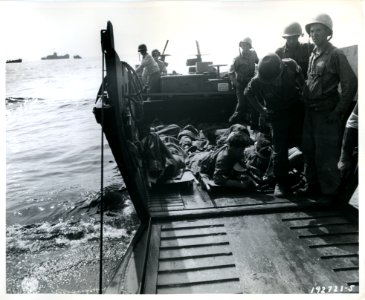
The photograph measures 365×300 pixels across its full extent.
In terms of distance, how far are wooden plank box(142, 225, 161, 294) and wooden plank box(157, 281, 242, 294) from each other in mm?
72

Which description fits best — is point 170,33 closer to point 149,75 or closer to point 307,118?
point 307,118

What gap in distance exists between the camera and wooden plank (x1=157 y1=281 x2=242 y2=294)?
252 cm

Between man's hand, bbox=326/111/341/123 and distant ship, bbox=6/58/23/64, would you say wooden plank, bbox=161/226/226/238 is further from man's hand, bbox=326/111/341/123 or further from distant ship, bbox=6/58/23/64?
distant ship, bbox=6/58/23/64

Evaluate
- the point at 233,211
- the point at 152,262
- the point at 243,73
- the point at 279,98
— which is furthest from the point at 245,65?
the point at 152,262

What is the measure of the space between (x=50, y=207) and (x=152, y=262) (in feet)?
17.4

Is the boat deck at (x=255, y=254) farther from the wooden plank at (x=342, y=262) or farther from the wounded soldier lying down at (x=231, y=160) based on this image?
the wounded soldier lying down at (x=231, y=160)

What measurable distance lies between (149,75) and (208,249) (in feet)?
19.8

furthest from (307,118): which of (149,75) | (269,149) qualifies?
(149,75)

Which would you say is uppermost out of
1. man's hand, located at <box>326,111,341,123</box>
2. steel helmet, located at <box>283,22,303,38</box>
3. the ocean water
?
steel helmet, located at <box>283,22,303,38</box>

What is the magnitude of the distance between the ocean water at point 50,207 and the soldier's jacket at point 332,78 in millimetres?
2322

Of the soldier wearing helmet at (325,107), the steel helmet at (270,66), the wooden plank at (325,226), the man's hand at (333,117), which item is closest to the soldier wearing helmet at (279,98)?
the steel helmet at (270,66)

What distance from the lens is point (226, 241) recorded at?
3.10 m

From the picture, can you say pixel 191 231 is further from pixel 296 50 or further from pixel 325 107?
pixel 296 50

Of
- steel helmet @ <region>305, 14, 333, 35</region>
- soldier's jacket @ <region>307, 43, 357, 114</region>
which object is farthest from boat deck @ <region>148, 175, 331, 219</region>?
→ steel helmet @ <region>305, 14, 333, 35</region>
